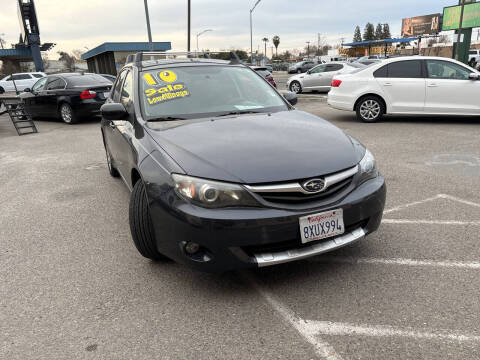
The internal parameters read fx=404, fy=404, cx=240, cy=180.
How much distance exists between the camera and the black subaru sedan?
258 cm

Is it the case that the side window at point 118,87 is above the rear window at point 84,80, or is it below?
above

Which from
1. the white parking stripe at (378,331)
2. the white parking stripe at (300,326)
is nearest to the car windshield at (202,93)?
the white parking stripe at (300,326)

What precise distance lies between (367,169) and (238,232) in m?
1.20

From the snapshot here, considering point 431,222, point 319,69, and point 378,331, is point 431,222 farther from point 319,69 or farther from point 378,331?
point 319,69

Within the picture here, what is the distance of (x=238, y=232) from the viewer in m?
2.53

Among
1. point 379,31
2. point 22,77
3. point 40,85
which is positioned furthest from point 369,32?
point 40,85

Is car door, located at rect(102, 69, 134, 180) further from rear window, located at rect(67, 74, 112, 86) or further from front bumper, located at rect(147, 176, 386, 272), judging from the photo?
rear window, located at rect(67, 74, 112, 86)

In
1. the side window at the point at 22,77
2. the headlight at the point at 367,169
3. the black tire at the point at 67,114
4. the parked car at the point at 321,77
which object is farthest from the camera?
the side window at the point at 22,77

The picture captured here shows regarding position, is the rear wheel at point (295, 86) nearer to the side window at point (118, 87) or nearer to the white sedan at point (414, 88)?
the white sedan at point (414, 88)

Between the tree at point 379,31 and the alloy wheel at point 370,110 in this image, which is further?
the tree at point 379,31

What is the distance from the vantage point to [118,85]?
514 centimetres

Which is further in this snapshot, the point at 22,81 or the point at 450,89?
the point at 22,81

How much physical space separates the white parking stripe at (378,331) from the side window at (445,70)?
27.4ft

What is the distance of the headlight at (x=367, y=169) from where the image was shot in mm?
3012
